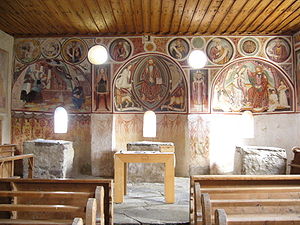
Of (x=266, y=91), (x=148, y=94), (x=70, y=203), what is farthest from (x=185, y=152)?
(x=70, y=203)

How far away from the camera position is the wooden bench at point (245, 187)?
3.89 m

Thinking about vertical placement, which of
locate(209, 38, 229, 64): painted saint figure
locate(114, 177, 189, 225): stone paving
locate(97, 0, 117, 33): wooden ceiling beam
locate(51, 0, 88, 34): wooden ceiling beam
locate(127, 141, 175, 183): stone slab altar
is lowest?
locate(114, 177, 189, 225): stone paving

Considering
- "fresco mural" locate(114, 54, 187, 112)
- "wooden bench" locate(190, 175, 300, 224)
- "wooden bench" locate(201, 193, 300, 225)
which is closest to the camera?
"wooden bench" locate(201, 193, 300, 225)

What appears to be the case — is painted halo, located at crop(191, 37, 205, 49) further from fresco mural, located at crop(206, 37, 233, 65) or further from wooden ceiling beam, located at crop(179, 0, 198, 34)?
wooden ceiling beam, located at crop(179, 0, 198, 34)

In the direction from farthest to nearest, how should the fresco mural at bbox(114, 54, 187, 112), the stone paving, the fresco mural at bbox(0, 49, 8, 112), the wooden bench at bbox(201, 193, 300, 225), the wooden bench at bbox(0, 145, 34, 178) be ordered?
the fresco mural at bbox(114, 54, 187, 112) → the fresco mural at bbox(0, 49, 8, 112) → the wooden bench at bbox(0, 145, 34, 178) → the stone paving → the wooden bench at bbox(201, 193, 300, 225)

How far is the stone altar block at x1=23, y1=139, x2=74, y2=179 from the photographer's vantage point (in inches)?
359

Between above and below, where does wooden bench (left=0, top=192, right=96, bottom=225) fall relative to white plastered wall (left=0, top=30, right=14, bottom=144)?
below

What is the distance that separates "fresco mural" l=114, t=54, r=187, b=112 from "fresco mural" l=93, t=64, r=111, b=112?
0.39 m

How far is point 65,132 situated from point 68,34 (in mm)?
3708

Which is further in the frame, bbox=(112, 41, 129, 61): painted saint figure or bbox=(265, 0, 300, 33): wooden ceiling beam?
bbox=(112, 41, 129, 61): painted saint figure

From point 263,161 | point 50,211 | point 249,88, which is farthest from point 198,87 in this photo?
point 50,211

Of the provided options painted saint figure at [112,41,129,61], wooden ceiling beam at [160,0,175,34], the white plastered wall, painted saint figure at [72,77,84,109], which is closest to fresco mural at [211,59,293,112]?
wooden ceiling beam at [160,0,175,34]

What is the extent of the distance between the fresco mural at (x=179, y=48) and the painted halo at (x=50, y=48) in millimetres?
4225

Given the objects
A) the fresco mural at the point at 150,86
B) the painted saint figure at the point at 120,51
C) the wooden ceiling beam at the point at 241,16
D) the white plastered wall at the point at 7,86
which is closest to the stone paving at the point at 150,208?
the fresco mural at the point at 150,86
